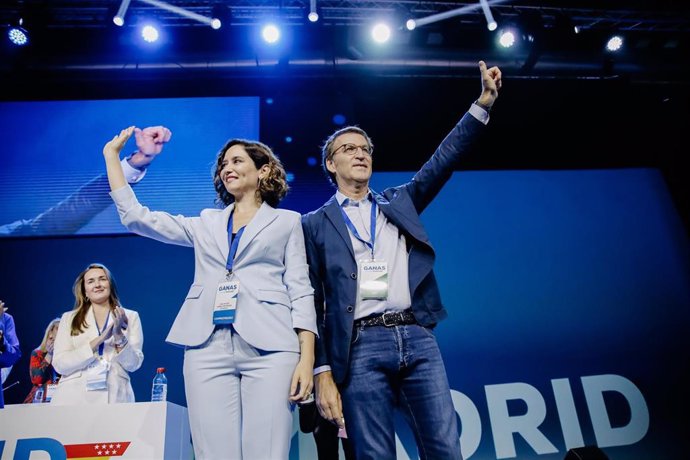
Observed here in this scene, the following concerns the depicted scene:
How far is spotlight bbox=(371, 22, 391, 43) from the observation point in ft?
14.9

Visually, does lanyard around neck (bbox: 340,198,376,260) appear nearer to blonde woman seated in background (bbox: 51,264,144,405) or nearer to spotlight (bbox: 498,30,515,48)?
blonde woman seated in background (bbox: 51,264,144,405)

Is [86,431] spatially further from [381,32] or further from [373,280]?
[381,32]

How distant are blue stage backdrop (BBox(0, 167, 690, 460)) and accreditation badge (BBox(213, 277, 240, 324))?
8.91 feet

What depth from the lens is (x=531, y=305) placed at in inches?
184

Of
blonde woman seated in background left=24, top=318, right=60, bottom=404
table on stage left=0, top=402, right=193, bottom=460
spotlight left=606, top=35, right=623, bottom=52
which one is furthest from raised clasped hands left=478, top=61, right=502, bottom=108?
spotlight left=606, top=35, right=623, bottom=52

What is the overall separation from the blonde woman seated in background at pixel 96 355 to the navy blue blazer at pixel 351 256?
174 cm

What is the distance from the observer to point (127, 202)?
5.58 ft

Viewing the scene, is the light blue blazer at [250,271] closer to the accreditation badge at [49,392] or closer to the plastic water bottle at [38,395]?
the accreditation badge at [49,392]

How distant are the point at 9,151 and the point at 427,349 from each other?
4.58m

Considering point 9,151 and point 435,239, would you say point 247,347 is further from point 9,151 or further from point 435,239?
point 9,151

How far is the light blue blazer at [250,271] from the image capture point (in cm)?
156

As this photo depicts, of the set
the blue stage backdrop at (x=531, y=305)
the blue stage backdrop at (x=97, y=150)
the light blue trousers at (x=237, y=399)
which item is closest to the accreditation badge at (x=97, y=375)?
the blue stage backdrop at (x=531, y=305)

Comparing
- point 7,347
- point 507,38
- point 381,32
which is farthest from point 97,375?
point 507,38

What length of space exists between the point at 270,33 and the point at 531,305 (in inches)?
134
